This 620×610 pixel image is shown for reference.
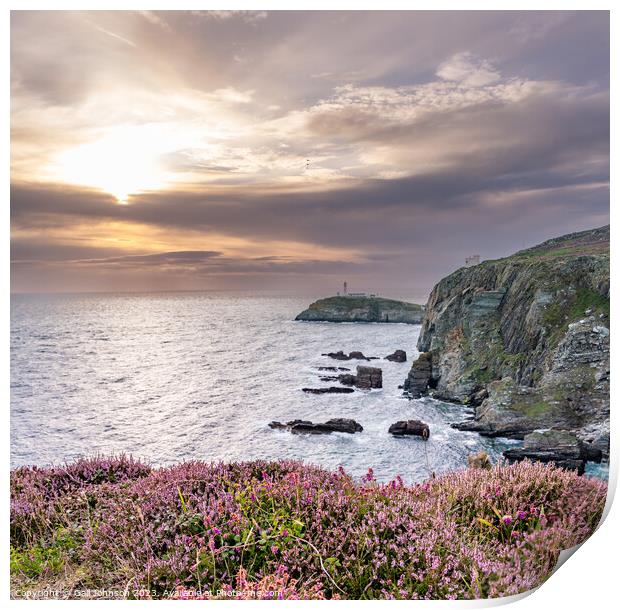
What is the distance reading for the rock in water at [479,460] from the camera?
15.1 feet

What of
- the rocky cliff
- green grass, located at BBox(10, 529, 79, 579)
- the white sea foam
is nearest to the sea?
the white sea foam

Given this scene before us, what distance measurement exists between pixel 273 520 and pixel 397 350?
231cm

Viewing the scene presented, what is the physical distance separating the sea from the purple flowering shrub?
0.24 meters

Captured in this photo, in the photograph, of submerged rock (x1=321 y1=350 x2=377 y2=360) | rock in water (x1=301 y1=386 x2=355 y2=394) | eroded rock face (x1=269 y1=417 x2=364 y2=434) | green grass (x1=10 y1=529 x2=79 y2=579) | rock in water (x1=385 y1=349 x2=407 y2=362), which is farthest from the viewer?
submerged rock (x1=321 y1=350 x2=377 y2=360)

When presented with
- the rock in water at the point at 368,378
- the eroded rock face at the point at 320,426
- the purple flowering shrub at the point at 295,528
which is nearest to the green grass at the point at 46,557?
the purple flowering shrub at the point at 295,528

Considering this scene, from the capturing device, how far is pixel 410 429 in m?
4.72

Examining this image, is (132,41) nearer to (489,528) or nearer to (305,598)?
(305,598)

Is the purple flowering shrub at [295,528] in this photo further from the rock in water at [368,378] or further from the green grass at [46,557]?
the rock in water at [368,378]

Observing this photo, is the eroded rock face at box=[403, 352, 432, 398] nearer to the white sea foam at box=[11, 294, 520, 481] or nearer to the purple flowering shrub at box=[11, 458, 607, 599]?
the white sea foam at box=[11, 294, 520, 481]

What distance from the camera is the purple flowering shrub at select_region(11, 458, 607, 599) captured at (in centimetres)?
343

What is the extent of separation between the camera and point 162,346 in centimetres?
500

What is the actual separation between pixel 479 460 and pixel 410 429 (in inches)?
26.9

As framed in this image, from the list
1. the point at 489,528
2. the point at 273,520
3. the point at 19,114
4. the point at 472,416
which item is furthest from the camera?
the point at 472,416

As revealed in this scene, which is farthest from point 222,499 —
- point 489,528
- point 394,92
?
point 394,92
